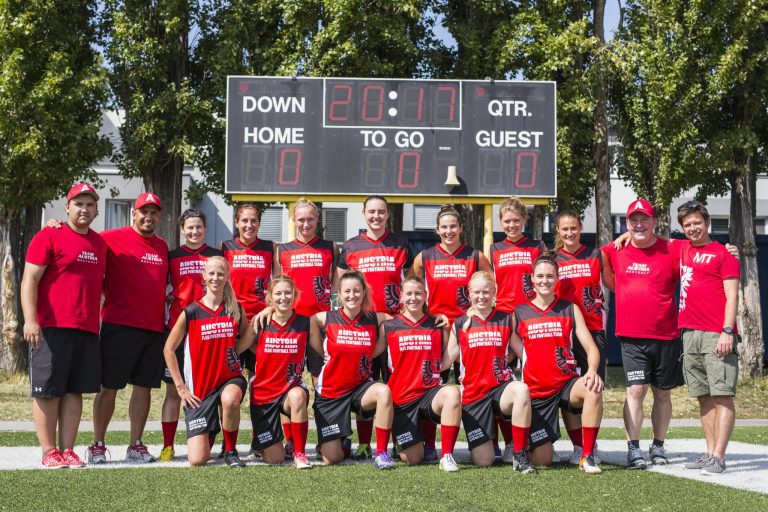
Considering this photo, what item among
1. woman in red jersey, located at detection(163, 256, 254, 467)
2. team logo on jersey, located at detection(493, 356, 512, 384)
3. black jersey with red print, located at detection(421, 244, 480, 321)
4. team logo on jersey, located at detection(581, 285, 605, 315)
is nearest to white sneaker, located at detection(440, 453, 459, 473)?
team logo on jersey, located at detection(493, 356, 512, 384)

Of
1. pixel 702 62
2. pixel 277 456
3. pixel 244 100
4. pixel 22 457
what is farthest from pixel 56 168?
pixel 702 62

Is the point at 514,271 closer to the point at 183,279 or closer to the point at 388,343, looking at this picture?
the point at 388,343

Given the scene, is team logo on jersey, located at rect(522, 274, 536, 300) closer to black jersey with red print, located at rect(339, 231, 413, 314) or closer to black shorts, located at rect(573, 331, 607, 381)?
black shorts, located at rect(573, 331, 607, 381)

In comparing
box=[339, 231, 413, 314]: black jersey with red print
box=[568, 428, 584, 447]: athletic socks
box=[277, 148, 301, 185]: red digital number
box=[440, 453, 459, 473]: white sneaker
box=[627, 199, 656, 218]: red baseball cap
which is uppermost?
box=[277, 148, 301, 185]: red digital number

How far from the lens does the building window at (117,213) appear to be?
27.3m

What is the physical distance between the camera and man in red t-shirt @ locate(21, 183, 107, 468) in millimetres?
6031

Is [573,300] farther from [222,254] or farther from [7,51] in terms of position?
[7,51]

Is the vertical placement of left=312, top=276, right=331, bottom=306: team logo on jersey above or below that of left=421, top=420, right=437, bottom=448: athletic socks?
above

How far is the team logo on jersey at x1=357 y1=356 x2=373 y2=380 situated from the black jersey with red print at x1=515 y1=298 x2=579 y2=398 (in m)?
1.09

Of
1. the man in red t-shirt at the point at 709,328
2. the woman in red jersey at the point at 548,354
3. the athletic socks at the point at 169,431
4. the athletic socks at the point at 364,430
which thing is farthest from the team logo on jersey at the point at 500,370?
the athletic socks at the point at 169,431

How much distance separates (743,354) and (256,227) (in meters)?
11.1

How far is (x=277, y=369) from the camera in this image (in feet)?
20.9

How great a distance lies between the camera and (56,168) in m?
14.3

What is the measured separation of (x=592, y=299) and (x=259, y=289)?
2482 millimetres
